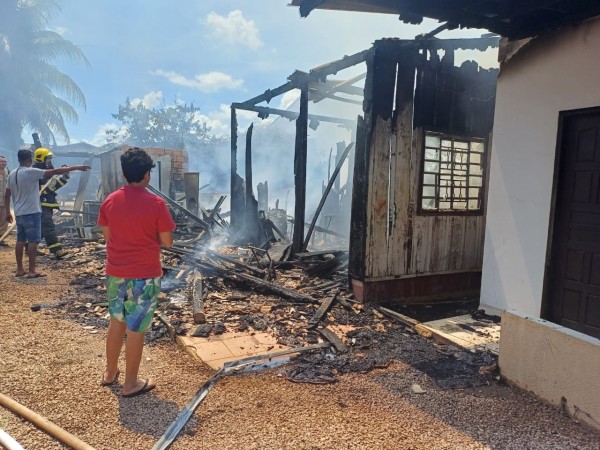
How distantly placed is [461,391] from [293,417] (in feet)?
5.25

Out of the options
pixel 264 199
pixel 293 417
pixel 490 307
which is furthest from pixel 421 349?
pixel 264 199

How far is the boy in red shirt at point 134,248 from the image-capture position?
3193 mm

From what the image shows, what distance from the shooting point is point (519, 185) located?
5.15 metres

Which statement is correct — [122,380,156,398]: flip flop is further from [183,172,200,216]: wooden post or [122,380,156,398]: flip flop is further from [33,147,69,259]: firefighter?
[183,172,200,216]: wooden post

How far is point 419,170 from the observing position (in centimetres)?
643

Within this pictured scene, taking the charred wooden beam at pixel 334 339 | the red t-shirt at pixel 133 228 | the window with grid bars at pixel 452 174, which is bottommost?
the charred wooden beam at pixel 334 339

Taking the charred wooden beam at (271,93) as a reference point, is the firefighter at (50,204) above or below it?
below

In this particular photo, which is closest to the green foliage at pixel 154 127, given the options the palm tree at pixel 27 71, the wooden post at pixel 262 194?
the palm tree at pixel 27 71

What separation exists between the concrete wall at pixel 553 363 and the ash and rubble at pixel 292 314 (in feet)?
1.26

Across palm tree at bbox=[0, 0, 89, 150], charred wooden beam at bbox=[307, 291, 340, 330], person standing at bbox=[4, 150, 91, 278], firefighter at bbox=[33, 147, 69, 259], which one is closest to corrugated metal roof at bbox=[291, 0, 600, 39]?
charred wooden beam at bbox=[307, 291, 340, 330]

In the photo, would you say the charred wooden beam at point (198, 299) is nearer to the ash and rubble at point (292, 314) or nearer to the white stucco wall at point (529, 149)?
the ash and rubble at point (292, 314)

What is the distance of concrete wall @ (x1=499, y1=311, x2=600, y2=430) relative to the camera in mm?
3021

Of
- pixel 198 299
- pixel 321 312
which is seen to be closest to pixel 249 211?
pixel 198 299

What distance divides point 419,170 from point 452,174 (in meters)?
0.76
